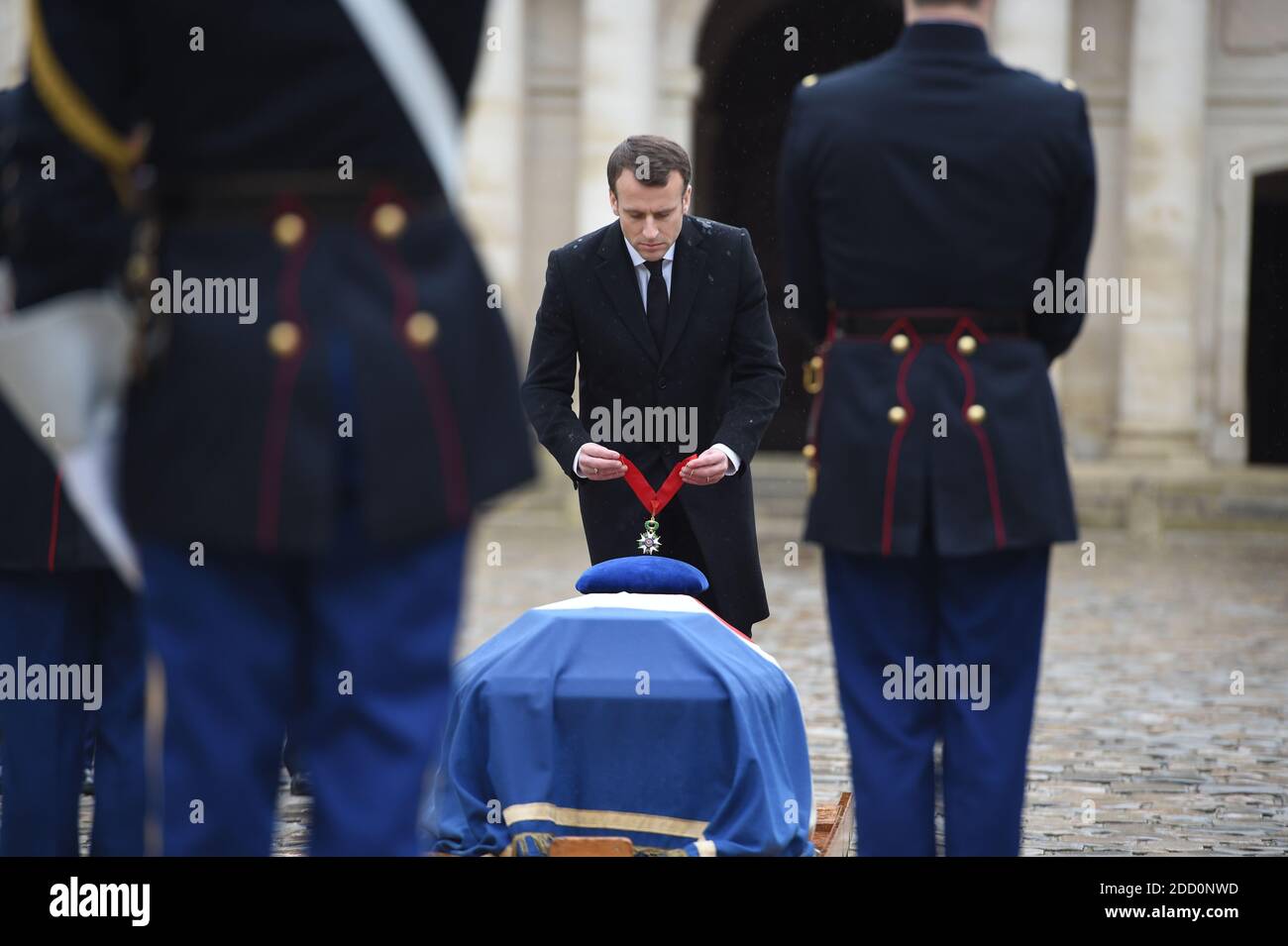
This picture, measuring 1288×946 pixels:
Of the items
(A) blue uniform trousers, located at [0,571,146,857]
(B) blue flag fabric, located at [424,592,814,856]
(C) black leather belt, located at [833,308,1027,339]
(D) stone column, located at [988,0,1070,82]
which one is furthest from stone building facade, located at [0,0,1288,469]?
(C) black leather belt, located at [833,308,1027,339]

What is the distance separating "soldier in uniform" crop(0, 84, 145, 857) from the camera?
4.39 metres

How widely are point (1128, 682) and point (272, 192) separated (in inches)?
328

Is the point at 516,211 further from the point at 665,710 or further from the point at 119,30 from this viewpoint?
the point at 119,30

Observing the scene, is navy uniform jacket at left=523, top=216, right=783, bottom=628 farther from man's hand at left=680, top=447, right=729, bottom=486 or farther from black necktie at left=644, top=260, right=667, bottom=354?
man's hand at left=680, top=447, right=729, bottom=486

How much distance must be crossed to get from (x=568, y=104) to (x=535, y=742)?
20125mm

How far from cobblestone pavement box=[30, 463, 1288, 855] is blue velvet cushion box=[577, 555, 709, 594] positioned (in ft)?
1.37

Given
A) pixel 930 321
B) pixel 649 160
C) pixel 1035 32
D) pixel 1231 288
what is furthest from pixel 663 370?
pixel 1231 288

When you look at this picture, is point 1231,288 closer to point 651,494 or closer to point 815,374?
point 651,494

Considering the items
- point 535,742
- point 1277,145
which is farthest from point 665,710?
point 1277,145

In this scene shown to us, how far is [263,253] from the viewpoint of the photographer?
2.63 metres

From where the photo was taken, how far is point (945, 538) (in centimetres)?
372

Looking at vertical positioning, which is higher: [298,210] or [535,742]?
[298,210]

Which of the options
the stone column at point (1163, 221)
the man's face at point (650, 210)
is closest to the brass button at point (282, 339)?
the man's face at point (650, 210)

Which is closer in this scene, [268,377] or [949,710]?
[268,377]
